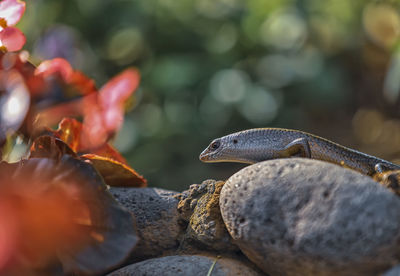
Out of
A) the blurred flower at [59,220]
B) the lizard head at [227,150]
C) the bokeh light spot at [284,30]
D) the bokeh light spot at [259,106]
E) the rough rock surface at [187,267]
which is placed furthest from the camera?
the bokeh light spot at [284,30]

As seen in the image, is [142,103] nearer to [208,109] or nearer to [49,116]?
[208,109]

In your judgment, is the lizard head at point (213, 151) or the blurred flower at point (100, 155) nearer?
the blurred flower at point (100, 155)

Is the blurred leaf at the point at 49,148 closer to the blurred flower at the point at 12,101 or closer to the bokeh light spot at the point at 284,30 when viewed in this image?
the blurred flower at the point at 12,101

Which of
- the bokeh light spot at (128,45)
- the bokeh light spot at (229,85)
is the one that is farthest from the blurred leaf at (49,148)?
the bokeh light spot at (128,45)

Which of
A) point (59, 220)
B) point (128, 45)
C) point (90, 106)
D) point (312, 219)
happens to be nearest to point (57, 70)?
point (90, 106)

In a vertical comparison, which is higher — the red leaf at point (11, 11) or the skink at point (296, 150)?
the red leaf at point (11, 11)
